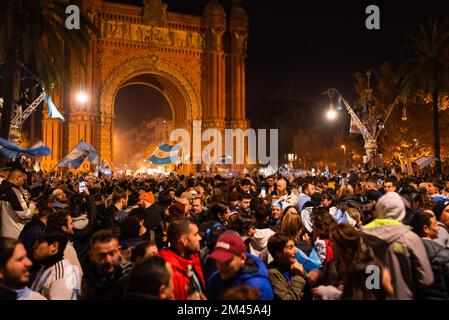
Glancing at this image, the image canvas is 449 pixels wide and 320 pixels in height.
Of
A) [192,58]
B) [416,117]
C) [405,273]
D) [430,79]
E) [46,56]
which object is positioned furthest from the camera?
[192,58]

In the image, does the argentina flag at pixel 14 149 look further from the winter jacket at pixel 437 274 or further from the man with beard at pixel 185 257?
the winter jacket at pixel 437 274

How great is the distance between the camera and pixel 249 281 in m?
4.01

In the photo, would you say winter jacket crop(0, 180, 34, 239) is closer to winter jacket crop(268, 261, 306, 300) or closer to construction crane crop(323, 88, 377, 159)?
winter jacket crop(268, 261, 306, 300)

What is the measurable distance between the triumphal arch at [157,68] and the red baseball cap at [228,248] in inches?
1492

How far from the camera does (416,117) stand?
1439 inches

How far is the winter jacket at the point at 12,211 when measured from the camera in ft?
24.8

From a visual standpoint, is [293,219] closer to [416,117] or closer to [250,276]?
[250,276]

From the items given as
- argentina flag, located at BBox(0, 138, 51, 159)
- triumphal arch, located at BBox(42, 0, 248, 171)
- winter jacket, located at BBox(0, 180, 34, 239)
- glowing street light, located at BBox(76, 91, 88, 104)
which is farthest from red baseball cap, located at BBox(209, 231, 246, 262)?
glowing street light, located at BBox(76, 91, 88, 104)

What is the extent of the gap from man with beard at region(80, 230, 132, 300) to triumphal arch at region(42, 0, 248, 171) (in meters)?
37.3

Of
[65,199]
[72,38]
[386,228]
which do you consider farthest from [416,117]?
[386,228]

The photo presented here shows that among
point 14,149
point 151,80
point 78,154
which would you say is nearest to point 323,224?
point 14,149

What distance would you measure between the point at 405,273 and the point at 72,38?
1692cm

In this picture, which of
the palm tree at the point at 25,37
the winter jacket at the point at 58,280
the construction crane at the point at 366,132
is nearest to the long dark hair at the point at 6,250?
A: the winter jacket at the point at 58,280

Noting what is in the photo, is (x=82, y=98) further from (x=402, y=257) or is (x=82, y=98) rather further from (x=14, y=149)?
(x=402, y=257)
